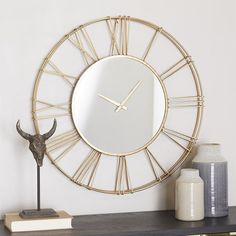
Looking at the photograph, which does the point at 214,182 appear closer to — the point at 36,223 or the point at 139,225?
the point at 139,225

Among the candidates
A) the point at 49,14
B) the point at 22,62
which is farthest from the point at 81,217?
the point at 49,14

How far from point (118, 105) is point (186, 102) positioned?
31 cm

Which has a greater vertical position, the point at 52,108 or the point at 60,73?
the point at 60,73

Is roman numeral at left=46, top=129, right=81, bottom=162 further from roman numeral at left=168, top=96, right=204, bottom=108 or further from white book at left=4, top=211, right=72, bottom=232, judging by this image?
roman numeral at left=168, top=96, right=204, bottom=108

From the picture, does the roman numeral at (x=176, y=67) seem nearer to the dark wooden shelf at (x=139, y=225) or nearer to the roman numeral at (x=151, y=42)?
the roman numeral at (x=151, y=42)

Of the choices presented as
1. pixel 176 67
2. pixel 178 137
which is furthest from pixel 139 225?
pixel 176 67

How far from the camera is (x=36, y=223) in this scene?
2.02 metres

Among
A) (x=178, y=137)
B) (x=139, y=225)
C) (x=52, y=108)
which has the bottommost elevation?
(x=139, y=225)

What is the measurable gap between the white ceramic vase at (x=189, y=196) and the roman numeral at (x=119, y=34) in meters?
0.54

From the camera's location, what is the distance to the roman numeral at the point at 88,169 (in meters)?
2.30

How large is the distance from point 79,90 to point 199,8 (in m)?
0.63

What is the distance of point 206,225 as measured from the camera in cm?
215

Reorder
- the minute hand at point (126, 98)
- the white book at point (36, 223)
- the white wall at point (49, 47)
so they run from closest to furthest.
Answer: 1. the white book at point (36, 223)
2. the white wall at point (49, 47)
3. the minute hand at point (126, 98)

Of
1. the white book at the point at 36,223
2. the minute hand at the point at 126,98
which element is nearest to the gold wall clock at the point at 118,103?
the minute hand at the point at 126,98
